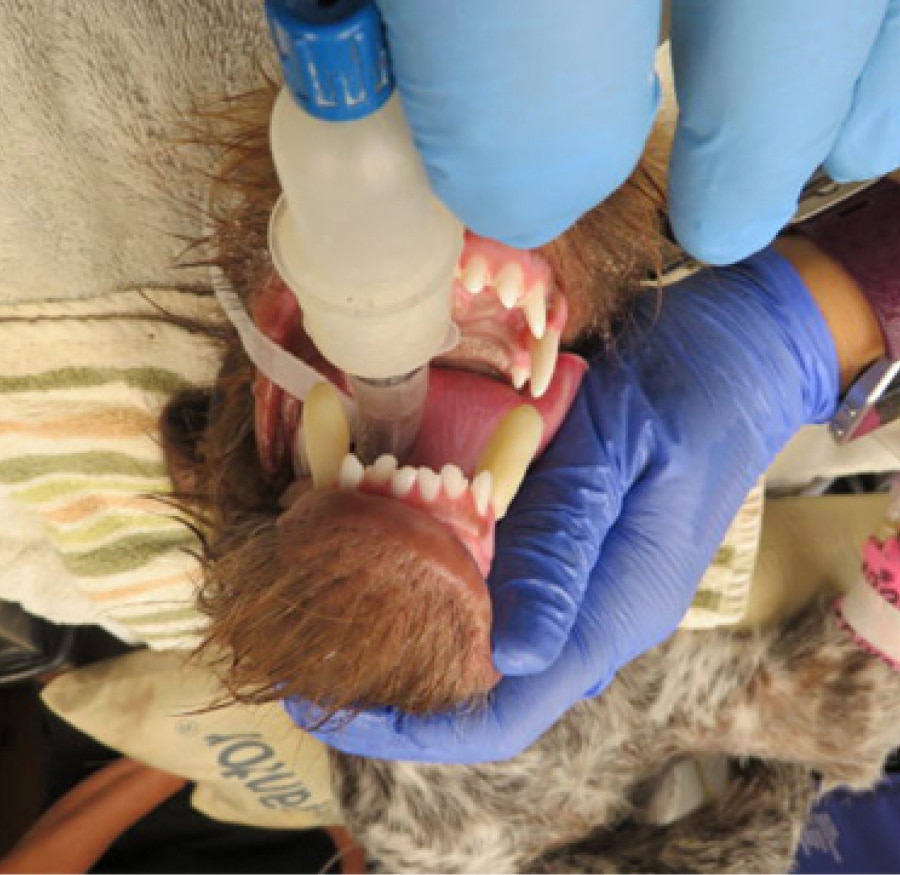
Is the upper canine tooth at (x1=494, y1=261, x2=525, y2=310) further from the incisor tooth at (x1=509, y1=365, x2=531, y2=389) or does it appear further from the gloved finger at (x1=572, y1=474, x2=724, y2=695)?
the gloved finger at (x1=572, y1=474, x2=724, y2=695)

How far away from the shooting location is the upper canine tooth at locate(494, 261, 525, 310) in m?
0.63

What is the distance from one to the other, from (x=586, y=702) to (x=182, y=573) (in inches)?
17.8

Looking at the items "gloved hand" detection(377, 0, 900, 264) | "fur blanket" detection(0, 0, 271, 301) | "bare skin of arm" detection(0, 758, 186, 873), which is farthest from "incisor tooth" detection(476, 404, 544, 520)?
"bare skin of arm" detection(0, 758, 186, 873)

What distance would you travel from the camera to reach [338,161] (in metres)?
0.40

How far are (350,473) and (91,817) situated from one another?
101 centimetres

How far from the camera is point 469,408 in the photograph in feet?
2.25

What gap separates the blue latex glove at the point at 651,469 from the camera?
735 mm

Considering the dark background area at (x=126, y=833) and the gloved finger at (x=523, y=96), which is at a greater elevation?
the gloved finger at (x=523, y=96)

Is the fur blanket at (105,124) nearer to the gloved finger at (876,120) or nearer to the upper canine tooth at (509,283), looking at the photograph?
the upper canine tooth at (509,283)

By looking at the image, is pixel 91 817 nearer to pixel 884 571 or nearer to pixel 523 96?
pixel 884 571

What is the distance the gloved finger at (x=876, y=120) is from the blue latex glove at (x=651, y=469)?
0.25m

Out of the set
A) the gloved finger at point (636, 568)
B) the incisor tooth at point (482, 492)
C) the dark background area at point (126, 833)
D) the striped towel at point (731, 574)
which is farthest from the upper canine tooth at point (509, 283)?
the dark background area at point (126, 833)

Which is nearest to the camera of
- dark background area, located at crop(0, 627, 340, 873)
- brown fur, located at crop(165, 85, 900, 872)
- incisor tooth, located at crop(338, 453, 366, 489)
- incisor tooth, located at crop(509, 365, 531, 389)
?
incisor tooth, located at crop(338, 453, 366, 489)

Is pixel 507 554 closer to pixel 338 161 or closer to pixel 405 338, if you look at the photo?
pixel 405 338
